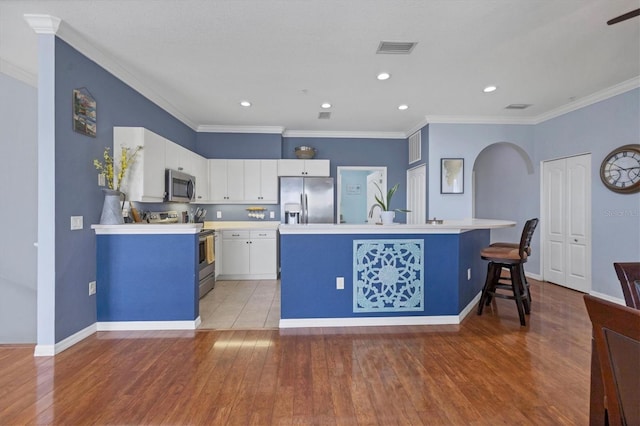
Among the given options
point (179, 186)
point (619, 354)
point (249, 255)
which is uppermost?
point (179, 186)

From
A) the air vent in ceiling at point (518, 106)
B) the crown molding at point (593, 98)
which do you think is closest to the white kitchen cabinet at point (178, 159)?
the air vent in ceiling at point (518, 106)

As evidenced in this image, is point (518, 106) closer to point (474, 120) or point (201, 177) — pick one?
point (474, 120)

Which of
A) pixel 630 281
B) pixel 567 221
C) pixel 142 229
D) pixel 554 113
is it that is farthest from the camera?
pixel 554 113

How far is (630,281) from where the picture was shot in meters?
1.44

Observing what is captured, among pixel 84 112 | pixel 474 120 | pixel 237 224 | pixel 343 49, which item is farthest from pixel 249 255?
pixel 474 120

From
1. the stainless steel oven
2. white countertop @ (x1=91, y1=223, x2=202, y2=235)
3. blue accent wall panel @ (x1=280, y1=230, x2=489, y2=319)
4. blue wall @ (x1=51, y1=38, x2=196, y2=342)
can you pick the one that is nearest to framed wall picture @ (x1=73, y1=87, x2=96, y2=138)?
blue wall @ (x1=51, y1=38, x2=196, y2=342)

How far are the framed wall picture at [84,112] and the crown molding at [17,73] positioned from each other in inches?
44.6

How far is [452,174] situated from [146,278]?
181 inches

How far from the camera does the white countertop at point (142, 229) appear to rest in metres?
2.88

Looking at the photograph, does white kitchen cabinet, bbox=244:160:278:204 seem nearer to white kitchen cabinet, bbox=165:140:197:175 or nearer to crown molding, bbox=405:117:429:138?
white kitchen cabinet, bbox=165:140:197:175

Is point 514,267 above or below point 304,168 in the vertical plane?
below

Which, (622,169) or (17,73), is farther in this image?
(622,169)

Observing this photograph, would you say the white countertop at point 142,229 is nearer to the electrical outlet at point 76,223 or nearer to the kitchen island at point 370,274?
the electrical outlet at point 76,223

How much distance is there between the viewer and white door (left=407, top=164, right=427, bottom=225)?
5.16m
